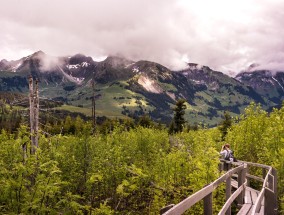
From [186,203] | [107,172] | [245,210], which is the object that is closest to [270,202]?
[245,210]

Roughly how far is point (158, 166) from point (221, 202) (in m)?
4.53

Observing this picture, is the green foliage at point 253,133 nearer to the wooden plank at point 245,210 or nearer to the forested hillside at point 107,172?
the forested hillside at point 107,172

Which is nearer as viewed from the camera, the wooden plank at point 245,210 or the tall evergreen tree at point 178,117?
the wooden plank at point 245,210

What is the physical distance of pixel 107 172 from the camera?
18531mm

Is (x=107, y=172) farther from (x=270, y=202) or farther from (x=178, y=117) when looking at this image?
(x=178, y=117)

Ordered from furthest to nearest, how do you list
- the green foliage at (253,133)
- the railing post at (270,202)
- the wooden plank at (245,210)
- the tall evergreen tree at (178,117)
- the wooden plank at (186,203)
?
1. the tall evergreen tree at (178,117)
2. the green foliage at (253,133)
3. the railing post at (270,202)
4. the wooden plank at (245,210)
5. the wooden plank at (186,203)

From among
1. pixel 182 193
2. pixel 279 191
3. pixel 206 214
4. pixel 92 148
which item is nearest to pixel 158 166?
pixel 182 193

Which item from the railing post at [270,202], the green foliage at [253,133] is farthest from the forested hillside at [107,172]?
the railing post at [270,202]

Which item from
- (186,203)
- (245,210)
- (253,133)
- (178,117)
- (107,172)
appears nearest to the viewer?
(186,203)

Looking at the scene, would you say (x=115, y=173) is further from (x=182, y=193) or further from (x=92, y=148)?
(x=182, y=193)

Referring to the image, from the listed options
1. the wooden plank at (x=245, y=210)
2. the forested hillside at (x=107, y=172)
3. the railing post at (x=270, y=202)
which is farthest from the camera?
the railing post at (x=270, y=202)

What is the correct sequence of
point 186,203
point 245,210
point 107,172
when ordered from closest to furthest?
point 186,203 → point 245,210 → point 107,172

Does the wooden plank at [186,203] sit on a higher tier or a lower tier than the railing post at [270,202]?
higher

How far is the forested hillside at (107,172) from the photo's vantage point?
10891 mm
